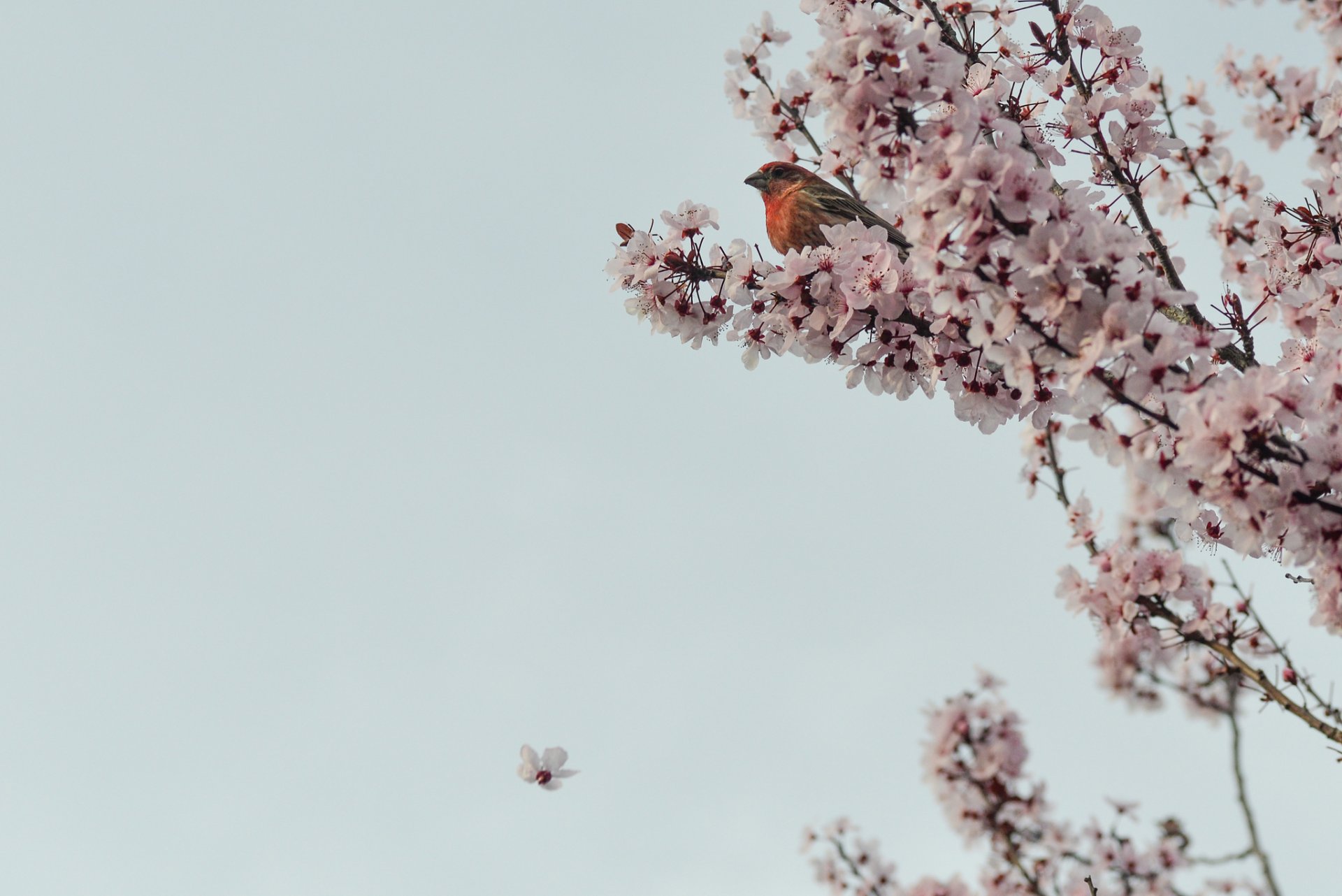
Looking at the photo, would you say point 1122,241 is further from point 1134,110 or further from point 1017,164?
point 1134,110

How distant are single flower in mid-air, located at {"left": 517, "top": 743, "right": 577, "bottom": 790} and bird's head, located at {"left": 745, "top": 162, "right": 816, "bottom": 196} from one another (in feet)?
11.7

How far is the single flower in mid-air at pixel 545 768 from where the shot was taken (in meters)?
4.81

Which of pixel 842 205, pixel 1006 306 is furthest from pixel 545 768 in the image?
pixel 842 205

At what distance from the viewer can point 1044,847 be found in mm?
7676

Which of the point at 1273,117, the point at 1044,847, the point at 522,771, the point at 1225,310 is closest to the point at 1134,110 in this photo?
the point at 1225,310

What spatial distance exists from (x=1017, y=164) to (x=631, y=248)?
1.66 metres

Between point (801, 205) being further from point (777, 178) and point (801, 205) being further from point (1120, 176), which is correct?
point (1120, 176)

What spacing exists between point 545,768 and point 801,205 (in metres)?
3.71

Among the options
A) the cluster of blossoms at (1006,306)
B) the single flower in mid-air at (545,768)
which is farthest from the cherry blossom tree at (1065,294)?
the single flower in mid-air at (545,768)

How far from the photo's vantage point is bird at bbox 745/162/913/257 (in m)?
6.02

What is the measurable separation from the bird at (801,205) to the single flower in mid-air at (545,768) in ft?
11.0

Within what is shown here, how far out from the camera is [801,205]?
6059 millimetres

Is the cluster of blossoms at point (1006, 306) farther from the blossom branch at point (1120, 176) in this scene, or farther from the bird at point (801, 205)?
the bird at point (801, 205)

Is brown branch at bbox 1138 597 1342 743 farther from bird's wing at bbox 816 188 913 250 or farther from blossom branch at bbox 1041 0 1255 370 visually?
bird's wing at bbox 816 188 913 250
